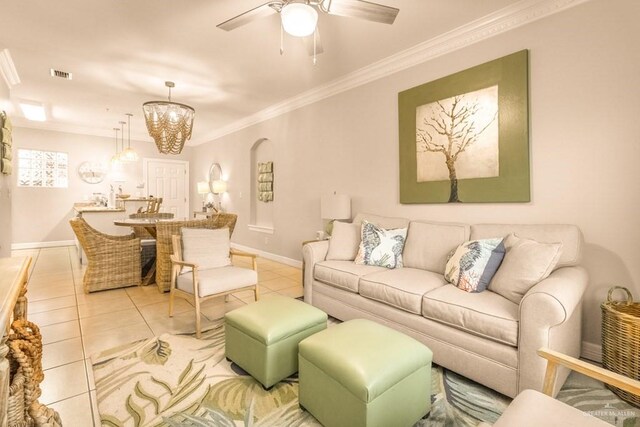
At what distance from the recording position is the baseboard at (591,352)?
217 cm

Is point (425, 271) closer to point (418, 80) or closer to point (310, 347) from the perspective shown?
point (310, 347)

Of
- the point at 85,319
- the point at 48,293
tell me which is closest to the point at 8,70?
the point at 48,293

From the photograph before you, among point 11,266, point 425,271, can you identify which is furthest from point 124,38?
point 425,271

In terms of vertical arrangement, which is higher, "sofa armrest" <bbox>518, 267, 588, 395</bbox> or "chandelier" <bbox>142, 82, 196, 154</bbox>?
"chandelier" <bbox>142, 82, 196, 154</bbox>

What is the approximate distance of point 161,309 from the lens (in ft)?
10.3

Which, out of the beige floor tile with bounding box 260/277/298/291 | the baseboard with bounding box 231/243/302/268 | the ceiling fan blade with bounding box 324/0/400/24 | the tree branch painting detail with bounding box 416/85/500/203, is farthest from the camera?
the baseboard with bounding box 231/243/302/268

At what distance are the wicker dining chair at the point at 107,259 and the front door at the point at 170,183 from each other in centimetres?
431

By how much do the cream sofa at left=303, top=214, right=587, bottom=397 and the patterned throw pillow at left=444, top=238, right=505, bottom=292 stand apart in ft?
0.22

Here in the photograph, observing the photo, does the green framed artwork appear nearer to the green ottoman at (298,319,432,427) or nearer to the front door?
the green ottoman at (298,319,432,427)

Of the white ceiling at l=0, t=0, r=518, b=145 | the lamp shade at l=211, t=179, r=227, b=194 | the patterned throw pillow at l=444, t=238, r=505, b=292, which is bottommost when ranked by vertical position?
the patterned throw pillow at l=444, t=238, r=505, b=292

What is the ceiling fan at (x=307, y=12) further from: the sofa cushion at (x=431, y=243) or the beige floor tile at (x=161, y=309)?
the beige floor tile at (x=161, y=309)

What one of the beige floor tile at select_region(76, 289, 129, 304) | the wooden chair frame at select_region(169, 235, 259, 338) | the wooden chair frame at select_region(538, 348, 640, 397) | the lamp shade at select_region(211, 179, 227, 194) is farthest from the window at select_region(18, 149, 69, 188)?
the wooden chair frame at select_region(538, 348, 640, 397)

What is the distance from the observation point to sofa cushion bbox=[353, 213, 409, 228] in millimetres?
3195

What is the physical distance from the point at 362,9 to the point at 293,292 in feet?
9.71
